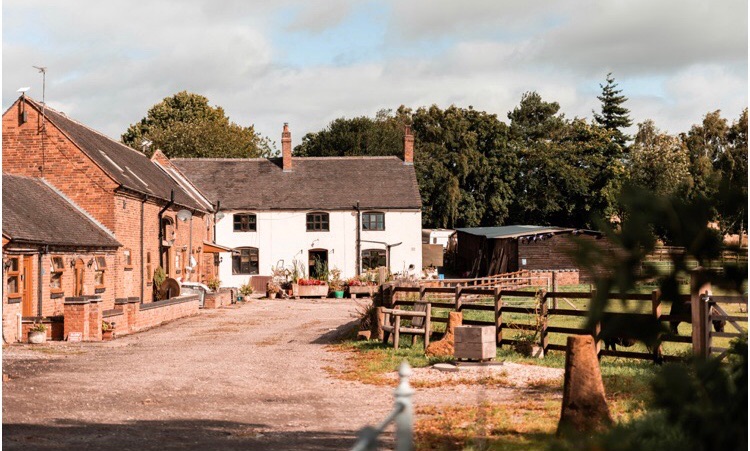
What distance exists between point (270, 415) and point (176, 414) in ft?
4.34

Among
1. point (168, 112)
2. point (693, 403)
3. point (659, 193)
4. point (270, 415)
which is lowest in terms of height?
point (270, 415)

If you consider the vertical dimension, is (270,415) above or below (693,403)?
below

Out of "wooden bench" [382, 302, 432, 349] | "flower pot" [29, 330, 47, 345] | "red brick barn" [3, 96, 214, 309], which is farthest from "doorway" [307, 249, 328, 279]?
"wooden bench" [382, 302, 432, 349]

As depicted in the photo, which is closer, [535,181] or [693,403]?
[693,403]

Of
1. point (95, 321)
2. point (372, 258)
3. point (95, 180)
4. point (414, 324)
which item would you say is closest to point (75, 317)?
point (95, 321)

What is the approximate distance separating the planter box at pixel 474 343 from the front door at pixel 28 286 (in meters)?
13.0

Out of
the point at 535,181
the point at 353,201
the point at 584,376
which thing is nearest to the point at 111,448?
the point at 584,376

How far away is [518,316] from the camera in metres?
28.5

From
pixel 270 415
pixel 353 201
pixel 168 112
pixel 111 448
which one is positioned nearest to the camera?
pixel 111 448

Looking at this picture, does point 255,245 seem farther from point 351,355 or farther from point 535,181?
point 351,355

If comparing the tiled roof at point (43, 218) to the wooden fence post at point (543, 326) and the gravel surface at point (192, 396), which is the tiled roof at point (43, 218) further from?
the wooden fence post at point (543, 326)

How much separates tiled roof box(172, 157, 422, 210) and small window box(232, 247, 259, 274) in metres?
2.52

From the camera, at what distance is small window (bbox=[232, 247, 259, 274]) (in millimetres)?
51250

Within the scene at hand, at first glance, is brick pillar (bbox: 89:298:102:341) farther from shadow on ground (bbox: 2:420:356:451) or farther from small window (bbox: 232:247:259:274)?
small window (bbox: 232:247:259:274)
